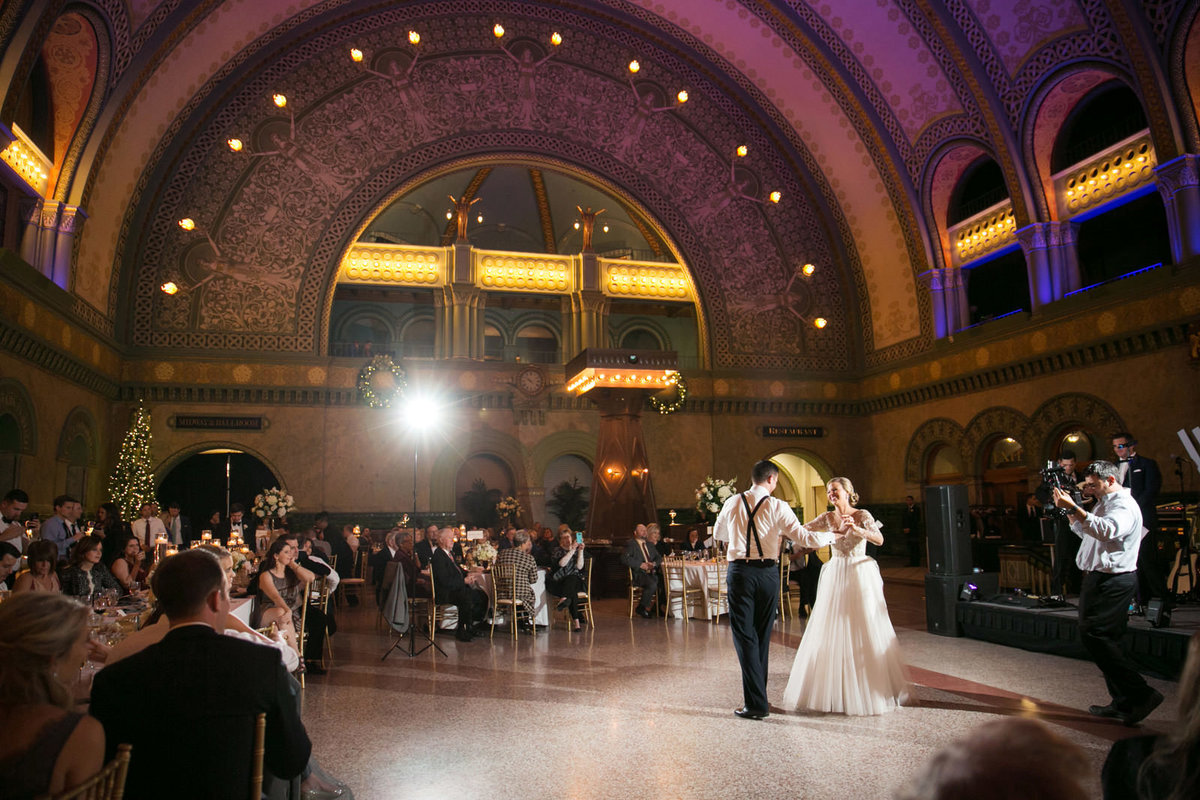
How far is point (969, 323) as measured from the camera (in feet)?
53.4

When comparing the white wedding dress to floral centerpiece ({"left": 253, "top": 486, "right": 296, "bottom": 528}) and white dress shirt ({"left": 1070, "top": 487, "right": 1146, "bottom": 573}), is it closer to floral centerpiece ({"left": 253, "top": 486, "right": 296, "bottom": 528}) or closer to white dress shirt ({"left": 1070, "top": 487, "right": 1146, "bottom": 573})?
white dress shirt ({"left": 1070, "top": 487, "right": 1146, "bottom": 573})

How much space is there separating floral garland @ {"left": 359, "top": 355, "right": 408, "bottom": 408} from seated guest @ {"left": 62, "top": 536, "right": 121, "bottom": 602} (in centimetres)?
924

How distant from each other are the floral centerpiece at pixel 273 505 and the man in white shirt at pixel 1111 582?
510 inches

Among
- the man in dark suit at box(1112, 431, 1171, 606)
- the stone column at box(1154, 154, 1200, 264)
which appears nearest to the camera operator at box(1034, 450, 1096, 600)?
the man in dark suit at box(1112, 431, 1171, 606)

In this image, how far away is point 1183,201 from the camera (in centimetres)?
1148

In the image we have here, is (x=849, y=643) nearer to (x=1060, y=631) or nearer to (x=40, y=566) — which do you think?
(x=1060, y=631)

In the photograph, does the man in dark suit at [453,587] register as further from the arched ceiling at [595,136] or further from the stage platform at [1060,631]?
the arched ceiling at [595,136]

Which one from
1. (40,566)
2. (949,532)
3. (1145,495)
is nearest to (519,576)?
(949,532)

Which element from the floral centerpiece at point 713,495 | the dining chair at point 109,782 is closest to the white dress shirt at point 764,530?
the dining chair at point 109,782

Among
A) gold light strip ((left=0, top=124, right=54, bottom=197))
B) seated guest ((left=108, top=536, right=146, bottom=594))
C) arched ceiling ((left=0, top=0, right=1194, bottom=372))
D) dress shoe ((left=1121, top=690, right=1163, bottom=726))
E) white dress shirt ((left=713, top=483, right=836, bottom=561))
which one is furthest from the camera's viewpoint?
arched ceiling ((left=0, top=0, right=1194, bottom=372))

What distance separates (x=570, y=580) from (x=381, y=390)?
760cm

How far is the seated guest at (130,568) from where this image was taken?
7.00m

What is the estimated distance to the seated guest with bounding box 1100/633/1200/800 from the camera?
1328mm

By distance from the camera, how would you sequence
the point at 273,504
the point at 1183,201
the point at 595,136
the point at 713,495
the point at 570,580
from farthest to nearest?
the point at 595,136 < the point at 713,495 < the point at 273,504 < the point at 1183,201 < the point at 570,580
